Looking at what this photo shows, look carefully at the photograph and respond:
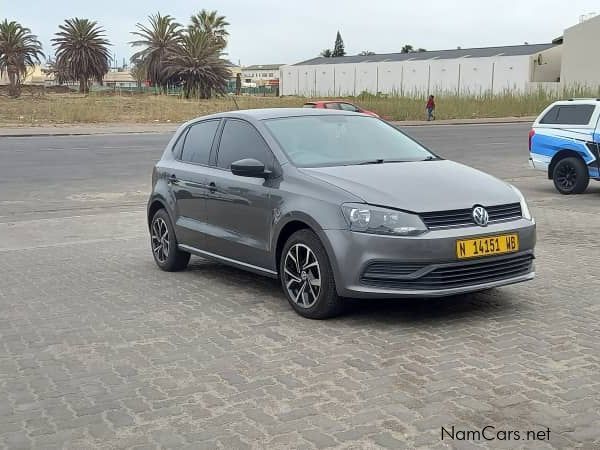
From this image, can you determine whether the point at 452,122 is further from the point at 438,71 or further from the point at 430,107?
the point at 438,71

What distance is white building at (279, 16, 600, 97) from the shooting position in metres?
70.5

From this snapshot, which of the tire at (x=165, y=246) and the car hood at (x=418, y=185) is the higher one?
the car hood at (x=418, y=185)

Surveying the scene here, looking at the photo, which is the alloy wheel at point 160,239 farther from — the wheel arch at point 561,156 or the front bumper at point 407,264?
the wheel arch at point 561,156

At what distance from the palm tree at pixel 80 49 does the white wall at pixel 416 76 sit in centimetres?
2659

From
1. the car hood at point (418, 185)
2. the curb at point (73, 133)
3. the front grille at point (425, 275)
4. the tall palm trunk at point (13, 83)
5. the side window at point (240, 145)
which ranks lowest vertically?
the curb at point (73, 133)

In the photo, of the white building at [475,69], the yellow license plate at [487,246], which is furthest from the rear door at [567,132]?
the white building at [475,69]

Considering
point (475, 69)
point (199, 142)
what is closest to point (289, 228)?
point (199, 142)

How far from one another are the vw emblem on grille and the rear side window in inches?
348

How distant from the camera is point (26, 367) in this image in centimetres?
492

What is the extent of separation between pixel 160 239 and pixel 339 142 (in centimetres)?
240

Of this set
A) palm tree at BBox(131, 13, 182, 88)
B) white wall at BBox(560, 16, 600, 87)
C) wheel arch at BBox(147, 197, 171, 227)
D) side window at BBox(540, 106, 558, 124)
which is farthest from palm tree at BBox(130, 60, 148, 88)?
wheel arch at BBox(147, 197, 171, 227)

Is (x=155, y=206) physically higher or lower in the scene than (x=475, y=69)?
lower

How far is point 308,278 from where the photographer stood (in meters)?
5.84

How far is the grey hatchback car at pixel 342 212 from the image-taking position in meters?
5.41
